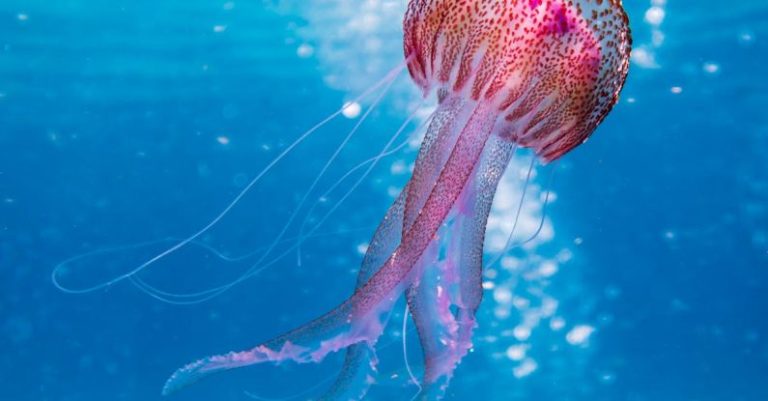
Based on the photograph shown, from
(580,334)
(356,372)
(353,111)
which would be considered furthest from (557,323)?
(356,372)

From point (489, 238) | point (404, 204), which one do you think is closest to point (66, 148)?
point (489, 238)

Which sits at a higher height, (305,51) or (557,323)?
(305,51)

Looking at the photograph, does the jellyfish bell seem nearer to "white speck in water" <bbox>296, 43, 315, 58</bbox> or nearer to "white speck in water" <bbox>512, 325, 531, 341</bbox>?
"white speck in water" <bbox>296, 43, 315, 58</bbox>

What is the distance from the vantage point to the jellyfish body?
2.34 m

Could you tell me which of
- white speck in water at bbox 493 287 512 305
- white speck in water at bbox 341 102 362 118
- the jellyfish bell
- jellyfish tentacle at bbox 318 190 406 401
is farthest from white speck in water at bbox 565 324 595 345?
jellyfish tentacle at bbox 318 190 406 401

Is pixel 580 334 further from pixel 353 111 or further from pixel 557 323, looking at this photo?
pixel 353 111

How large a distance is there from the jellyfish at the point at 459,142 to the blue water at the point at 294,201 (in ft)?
16.0

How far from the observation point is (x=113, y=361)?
13.9 meters

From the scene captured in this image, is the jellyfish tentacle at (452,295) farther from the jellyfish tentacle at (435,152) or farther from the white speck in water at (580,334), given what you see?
the white speck in water at (580,334)

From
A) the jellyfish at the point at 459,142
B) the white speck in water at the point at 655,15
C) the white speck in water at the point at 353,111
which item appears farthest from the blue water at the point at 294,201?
the jellyfish at the point at 459,142

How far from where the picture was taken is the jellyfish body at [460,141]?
2340 millimetres

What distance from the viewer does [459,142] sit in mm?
2518

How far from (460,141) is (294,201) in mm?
9002

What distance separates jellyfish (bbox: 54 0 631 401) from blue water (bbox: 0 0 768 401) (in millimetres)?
4870
